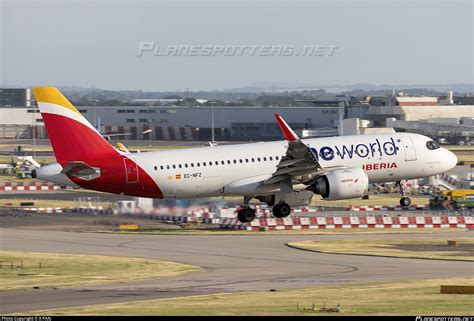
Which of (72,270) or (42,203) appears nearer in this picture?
(72,270)

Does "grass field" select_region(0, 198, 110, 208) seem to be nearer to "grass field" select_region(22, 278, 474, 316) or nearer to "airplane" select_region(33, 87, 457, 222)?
"airplane" select_region(33, 87, 457, 222)

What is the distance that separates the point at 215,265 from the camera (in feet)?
189

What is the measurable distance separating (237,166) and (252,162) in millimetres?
1073

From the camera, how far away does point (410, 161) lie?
6506cm

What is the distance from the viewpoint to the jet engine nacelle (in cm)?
6112

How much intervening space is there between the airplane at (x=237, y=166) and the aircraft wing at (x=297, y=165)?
60 millimetres

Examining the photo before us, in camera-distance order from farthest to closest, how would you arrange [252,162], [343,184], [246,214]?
[246,214] < [252,162] < [343,184]

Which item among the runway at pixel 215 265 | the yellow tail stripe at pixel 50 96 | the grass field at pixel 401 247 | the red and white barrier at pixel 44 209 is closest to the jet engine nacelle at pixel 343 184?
the runway at pixel 215 265

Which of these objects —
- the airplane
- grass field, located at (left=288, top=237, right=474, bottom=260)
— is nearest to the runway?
grass field, located at (left=288, top=237, right=474, bottom=260)

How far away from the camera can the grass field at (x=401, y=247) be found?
61750mm

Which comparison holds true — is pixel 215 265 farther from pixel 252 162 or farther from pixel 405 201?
pixel 405 201

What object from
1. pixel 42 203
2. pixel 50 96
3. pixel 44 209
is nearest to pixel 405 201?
pixel 50 96

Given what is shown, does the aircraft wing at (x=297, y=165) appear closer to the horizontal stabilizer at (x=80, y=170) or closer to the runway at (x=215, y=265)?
the runway at (x=215, y=265)

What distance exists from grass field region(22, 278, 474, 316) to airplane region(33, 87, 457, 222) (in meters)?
15.0
